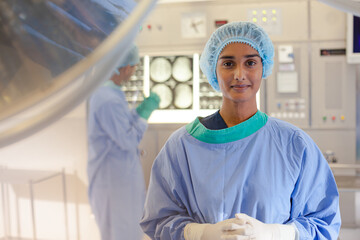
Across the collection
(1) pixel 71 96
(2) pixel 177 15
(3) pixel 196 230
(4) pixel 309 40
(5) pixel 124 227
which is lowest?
(3) pixel 196 230

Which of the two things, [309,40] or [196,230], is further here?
[309,40]

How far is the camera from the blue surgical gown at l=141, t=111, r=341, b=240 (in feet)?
3.41

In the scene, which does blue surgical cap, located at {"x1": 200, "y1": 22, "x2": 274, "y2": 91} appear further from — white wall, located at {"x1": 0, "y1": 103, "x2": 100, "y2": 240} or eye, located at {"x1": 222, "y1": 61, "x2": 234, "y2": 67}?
white wall, located at {"x1": 0, "y1": 103, "x2": 100, "y2": 240}

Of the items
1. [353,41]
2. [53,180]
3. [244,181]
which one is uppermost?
[353,41]

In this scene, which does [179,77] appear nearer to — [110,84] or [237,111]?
[237,111]

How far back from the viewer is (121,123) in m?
0.52

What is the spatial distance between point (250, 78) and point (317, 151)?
0.30 metres

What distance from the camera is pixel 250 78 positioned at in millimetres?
1061

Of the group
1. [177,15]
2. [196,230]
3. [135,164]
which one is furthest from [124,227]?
[177,15]

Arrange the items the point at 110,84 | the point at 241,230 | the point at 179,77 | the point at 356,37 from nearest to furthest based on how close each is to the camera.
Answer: the point at 110,84, the point at 241,230, the point at 356,37, the point at 179,77

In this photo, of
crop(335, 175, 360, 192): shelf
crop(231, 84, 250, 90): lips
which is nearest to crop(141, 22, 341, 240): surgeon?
crop(231, 84, 250, 90): lips

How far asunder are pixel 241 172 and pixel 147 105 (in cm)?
59

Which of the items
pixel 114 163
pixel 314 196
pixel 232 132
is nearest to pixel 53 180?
pixel 114 163

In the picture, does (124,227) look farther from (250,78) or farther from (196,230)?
(250,78)
